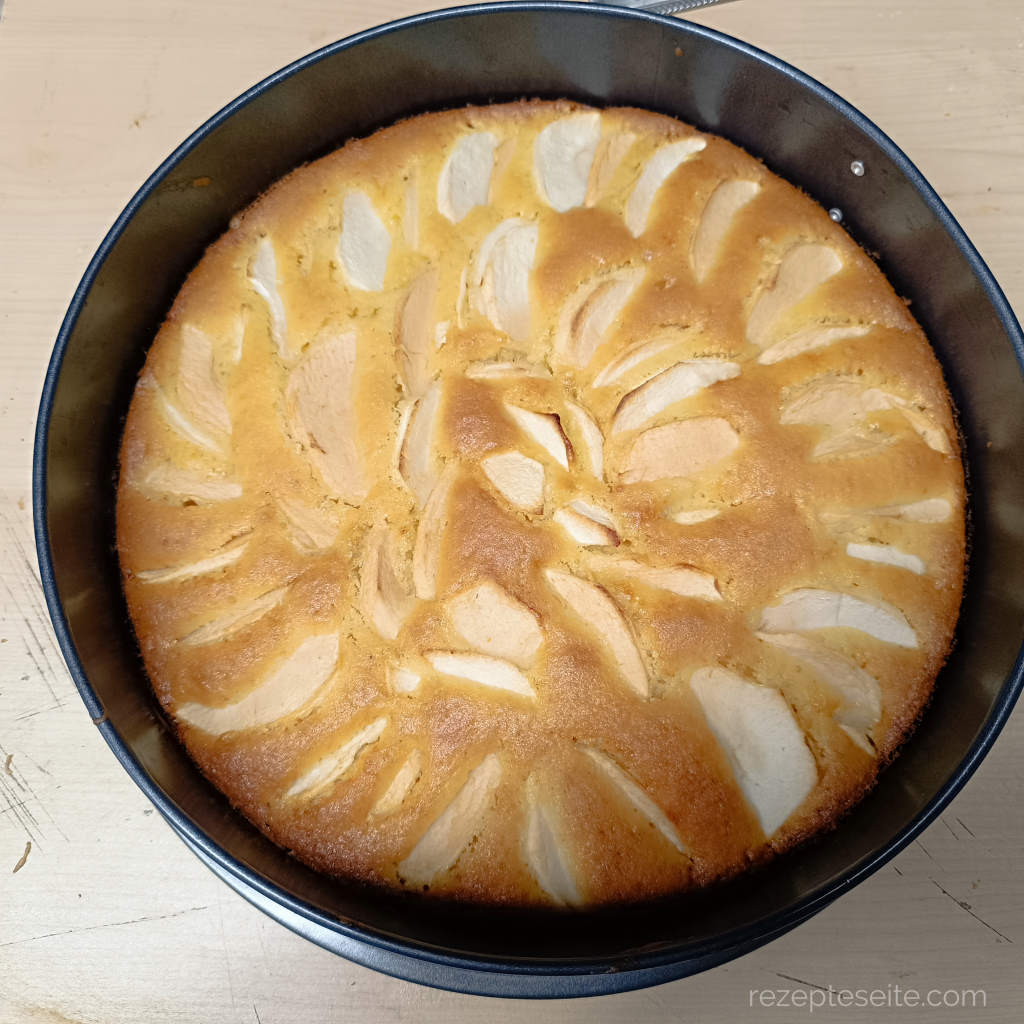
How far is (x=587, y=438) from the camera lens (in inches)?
52.1

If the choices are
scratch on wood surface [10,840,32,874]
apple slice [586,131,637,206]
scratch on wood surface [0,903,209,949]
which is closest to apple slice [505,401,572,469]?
apple slice [586,131,637,206]

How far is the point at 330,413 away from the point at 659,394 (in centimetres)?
56

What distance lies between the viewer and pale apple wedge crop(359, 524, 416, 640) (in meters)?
1.24

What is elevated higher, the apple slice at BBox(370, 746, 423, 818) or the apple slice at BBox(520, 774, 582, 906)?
the apple slice at BBox(370, 746, 423, 818)

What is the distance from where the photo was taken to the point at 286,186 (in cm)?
151

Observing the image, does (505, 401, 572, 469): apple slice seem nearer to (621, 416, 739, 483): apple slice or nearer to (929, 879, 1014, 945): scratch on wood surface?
(621, 416, 739, 483): apple slice

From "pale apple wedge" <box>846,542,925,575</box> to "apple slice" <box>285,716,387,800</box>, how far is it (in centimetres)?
82

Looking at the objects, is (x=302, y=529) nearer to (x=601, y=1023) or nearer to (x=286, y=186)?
(x=286, y=186)

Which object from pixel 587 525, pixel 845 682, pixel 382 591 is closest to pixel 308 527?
pixel 382 591

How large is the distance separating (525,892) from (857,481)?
2.77 ft

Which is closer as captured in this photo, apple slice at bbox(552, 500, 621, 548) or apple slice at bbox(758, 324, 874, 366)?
apple slice at bbox(552, 500, 621, 548)

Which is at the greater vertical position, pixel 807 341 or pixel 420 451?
pixel 807 341

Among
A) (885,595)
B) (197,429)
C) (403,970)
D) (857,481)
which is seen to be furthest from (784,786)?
(197,429)

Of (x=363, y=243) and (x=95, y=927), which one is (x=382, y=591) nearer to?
(x=363, y=243)
